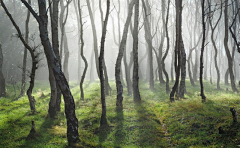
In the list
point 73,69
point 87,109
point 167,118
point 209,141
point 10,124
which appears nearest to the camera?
point 209,141

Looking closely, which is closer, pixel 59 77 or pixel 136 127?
pixel 59 77

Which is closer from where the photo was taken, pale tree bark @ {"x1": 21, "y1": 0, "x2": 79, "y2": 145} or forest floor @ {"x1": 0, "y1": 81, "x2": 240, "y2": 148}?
forest floor @ {"x1": 0, "y1": 81, "x2": 240, "y2": 148}

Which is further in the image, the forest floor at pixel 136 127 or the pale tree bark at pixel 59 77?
the pale tree bark at pixel 59 77

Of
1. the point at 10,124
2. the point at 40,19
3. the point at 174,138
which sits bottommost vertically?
the point at 174,138

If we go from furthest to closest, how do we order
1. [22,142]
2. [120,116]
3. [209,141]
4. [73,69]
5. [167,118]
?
[73,69] < [120,116] < [167,118] < [22,142] < [209,141]

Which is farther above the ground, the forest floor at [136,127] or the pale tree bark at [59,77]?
the pale tree bark at [59,77]

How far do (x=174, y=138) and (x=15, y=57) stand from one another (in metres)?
31.8

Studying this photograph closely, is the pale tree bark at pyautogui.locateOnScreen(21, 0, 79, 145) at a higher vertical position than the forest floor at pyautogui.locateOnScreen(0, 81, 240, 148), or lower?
higher

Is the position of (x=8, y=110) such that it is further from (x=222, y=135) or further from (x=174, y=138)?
(x=222, y=135)

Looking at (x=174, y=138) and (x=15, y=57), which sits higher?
(x=15, y=57)

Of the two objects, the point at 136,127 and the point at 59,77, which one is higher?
the point at 59,77

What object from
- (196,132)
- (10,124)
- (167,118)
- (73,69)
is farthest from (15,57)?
(196,132)

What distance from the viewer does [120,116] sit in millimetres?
10789

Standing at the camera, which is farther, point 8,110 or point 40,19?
point 8,110
